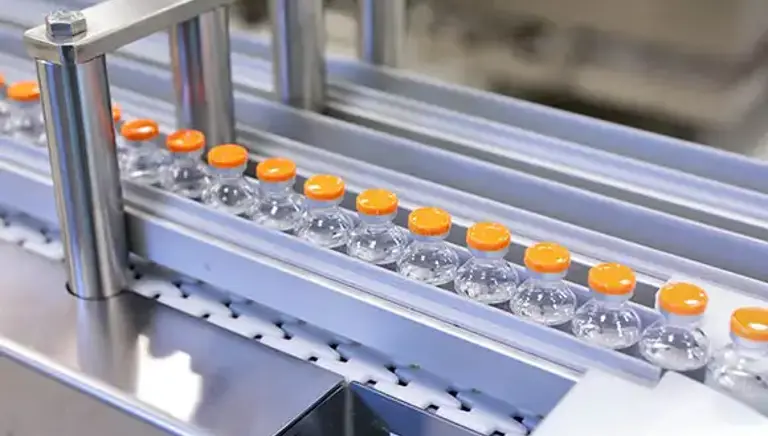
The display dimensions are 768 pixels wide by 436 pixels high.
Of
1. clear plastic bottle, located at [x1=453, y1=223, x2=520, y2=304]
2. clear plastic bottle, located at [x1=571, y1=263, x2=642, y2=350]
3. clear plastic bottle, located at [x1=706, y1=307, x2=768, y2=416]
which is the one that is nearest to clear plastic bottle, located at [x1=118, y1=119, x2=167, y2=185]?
clear plastic bottle, located at [x1=453, y1=223, x2=520, y2=304]

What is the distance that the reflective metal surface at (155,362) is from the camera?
0.75 m

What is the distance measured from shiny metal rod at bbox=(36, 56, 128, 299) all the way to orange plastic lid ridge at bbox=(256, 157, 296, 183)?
4.9 inches

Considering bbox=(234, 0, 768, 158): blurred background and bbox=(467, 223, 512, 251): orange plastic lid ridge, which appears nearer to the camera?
bbox=(467, 223, 512, 251): orange plastic lid ridge

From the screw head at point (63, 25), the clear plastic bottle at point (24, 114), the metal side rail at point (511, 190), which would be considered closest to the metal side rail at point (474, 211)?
the metal side rail at point (511, 190)

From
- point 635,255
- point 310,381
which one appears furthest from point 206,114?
point 635,255

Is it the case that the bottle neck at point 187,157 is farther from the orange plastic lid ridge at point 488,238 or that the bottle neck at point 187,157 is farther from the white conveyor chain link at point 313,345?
the orange plastic lid ridge at point 488,238

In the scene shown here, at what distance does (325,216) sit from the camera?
871 mm

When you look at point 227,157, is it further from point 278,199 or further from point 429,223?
point 429,223

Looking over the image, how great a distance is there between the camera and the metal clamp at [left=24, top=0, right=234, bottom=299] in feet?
2.64

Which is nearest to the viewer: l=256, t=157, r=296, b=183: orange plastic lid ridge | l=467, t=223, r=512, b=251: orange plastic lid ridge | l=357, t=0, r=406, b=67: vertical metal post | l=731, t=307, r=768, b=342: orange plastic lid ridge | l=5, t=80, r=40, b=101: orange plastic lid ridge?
l=731, t=307, r=768, b=342: orange plastic lid ridge

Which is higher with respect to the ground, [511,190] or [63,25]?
[63,25]

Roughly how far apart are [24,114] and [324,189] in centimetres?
42

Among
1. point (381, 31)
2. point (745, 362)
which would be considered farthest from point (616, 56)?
point (745, 362)

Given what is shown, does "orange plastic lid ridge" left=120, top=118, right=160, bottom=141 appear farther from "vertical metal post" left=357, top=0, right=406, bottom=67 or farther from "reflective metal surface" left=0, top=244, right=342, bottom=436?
"vertical metal post" left=357, top=0, right=406, bottom=67
